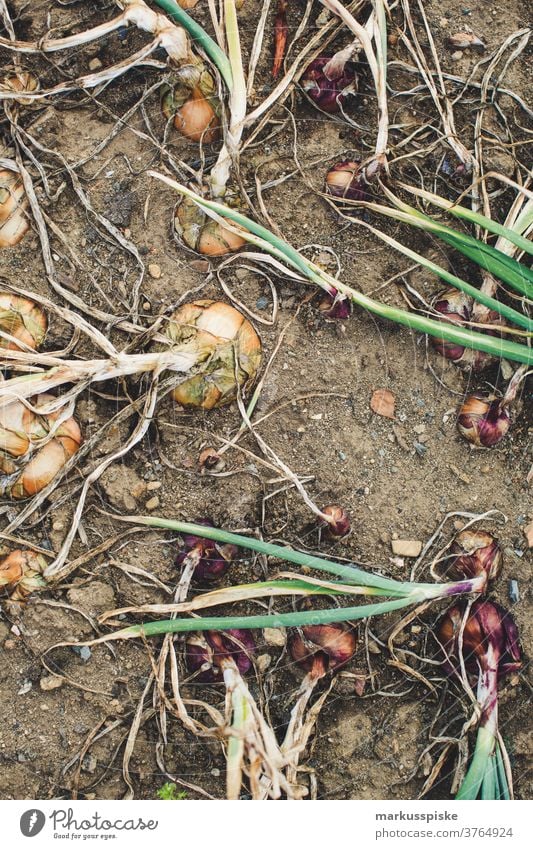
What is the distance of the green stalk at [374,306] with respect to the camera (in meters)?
1.10

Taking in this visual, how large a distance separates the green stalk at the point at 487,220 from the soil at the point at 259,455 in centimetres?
8

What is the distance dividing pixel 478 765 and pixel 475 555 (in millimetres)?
335

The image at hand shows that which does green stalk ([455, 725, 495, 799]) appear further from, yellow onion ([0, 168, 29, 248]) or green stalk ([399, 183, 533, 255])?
yellow onion ([0, 168, 29, 248])

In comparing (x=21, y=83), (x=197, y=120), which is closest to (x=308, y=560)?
(x=197, y=120)

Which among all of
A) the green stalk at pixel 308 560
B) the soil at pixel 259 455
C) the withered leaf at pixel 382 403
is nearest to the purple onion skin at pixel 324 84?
the soil at pixel 259 455

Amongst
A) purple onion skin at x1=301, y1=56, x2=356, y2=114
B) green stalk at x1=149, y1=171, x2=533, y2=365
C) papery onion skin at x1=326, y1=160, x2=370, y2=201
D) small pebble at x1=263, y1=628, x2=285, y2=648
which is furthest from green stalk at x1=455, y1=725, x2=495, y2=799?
purple onion skin at x1=301, y1=56, x2=356, y2=114

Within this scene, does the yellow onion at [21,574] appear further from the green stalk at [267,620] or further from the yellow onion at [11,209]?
the yellow onion at [11,209]

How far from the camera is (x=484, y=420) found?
1185mm

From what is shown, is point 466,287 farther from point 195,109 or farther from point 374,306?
point 195,109

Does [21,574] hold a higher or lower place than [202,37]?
lower
